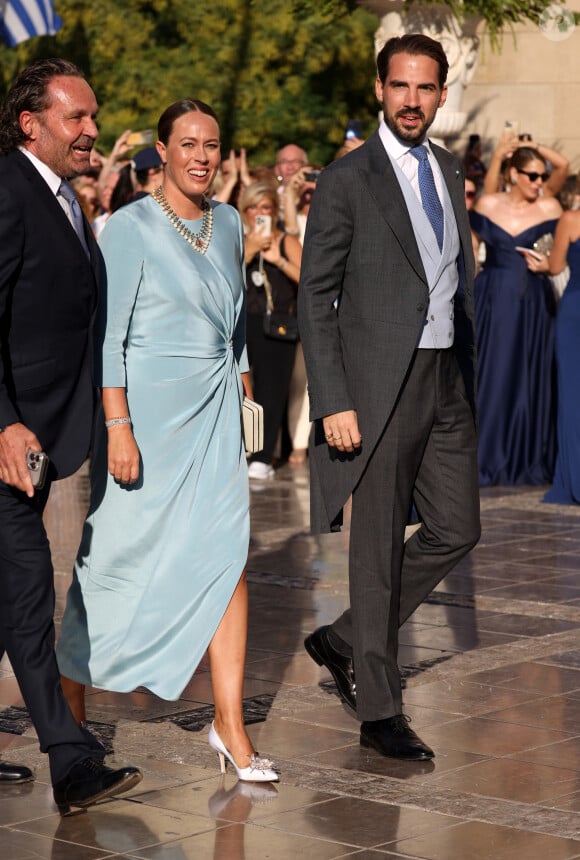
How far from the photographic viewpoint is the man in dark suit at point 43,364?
5219 mm

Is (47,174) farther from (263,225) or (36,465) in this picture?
(263,225)

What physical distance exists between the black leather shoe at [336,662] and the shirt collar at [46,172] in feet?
6.39

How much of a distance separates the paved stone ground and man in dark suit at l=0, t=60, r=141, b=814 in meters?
0.26

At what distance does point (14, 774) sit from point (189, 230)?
1.76 m

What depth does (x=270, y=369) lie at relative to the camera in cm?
1434

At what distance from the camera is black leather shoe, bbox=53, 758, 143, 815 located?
17.0ft

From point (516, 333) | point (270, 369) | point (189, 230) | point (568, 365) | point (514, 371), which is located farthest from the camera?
point (270, 369)

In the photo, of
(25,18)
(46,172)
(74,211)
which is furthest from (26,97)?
(25,18)

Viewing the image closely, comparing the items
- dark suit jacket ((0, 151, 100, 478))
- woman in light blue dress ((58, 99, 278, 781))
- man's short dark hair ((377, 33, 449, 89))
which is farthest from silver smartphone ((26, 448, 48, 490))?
man's short dark hair ((377, 33, 449, 89))

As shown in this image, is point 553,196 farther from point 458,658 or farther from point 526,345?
point 458,658

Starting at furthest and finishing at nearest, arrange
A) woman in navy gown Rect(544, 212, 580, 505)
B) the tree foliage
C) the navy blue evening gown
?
the tree foliage < the navy blue evening gown < woman in navy gown Rect(544, 212, 580, 505)

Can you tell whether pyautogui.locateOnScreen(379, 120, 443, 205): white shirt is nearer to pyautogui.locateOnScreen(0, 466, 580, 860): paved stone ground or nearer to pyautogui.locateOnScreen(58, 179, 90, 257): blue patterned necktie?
pyautogui.locateOnScreen(58, 179, 90, 257): blue patterned necktie

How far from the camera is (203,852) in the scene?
4883 millimetres

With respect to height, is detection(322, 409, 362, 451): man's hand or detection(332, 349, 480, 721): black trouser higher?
detection(322, 409, 362, 451): man's hand
